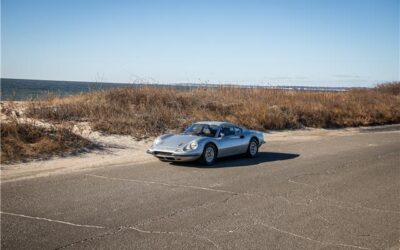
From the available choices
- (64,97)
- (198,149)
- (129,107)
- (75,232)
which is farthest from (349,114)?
(75,232)

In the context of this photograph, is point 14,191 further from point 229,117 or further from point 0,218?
point 229,117

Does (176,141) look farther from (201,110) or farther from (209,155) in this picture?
(201,110)

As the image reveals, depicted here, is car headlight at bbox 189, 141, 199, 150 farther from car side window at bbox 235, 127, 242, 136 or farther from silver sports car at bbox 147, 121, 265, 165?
car side window at bbox 235, 127, 242, 136

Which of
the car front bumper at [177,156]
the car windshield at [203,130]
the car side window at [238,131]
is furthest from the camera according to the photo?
the car side window at [238,131]

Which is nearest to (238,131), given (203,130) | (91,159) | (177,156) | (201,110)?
(203,130)

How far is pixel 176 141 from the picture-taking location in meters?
12.1

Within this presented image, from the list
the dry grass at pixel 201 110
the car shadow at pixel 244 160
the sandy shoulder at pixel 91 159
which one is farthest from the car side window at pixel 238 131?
the dry grass at pixel 201 110

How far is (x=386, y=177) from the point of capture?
435 inches

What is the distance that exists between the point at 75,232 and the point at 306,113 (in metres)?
22.5

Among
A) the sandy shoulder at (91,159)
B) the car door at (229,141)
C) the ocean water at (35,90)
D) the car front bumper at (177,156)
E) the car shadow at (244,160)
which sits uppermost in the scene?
the ocean water at (35,90)

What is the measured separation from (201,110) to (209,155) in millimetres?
10446

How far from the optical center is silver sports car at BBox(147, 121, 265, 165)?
38.5ft

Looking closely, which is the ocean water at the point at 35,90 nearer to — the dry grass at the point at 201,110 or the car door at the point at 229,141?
the dry grass at the point at 201,110

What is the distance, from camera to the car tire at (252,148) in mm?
13742
